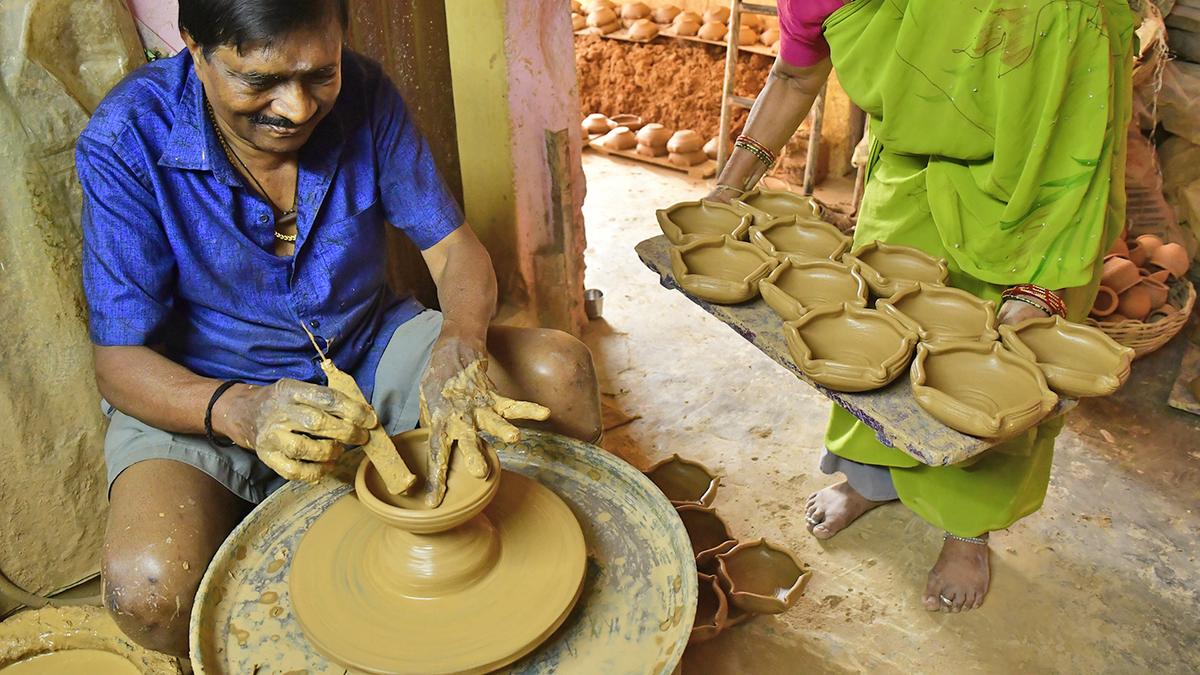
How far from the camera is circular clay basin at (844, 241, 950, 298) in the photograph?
2213 millimetres

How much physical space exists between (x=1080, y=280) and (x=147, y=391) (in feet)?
6.74

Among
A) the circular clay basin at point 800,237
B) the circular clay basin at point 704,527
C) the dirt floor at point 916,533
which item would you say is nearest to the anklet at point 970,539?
the dirt floor at point 916,533

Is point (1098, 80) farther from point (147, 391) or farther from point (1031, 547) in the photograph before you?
point (147, 391)

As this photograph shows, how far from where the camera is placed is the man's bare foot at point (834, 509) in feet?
8.95

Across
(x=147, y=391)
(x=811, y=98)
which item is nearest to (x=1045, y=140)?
(x=811, y=98)

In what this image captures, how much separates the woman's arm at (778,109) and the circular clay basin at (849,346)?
69cm

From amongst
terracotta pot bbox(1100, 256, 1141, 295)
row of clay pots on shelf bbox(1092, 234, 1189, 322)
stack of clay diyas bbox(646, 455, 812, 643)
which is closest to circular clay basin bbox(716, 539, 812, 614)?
stack of clay diyas bbox(646, 455, 812, 643)

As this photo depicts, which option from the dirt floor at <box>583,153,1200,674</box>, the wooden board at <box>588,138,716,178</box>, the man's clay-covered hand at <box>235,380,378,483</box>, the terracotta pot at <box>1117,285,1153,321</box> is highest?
the man's clay-covered hand at <box>235,380,378,483</box>

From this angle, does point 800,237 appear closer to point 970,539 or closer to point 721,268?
point 721,268

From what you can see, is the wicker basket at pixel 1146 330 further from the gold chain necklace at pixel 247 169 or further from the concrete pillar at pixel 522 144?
the gold chain necklace at pixel 247 169

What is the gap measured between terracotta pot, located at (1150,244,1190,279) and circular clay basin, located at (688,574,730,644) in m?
2.69

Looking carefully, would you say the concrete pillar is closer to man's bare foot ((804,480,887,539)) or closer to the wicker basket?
man's bare foot ((804,480,887,539))

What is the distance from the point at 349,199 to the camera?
205cm

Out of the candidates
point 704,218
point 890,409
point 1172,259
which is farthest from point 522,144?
point 1172,259
